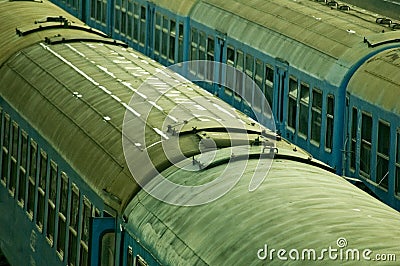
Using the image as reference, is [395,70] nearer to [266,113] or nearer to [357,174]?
[357,174]

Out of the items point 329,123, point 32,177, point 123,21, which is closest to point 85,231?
point 32,177

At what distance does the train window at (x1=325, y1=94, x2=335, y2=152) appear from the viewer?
17.7 meters

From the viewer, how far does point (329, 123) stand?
701 inches

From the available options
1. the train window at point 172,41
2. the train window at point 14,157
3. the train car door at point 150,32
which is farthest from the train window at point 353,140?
the train car door at point 150,32

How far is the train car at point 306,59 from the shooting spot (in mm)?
16375

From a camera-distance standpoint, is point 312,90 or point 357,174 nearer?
Result: point 357,174

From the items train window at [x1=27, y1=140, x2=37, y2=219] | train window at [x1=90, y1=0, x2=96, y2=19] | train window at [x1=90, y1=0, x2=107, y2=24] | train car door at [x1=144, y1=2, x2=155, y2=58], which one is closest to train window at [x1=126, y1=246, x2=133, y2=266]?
train window at [x1=27, y1=140, x2=37, y2=219]

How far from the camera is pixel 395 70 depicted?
16.2m

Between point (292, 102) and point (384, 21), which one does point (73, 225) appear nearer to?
point (292, 102)

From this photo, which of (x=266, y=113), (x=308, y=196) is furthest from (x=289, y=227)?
(x=266, y=113)

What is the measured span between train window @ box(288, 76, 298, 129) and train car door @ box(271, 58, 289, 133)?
0.70 feet

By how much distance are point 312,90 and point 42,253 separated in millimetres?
5499

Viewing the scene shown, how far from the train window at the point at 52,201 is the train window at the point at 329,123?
4.72m

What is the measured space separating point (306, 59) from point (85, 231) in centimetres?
731
